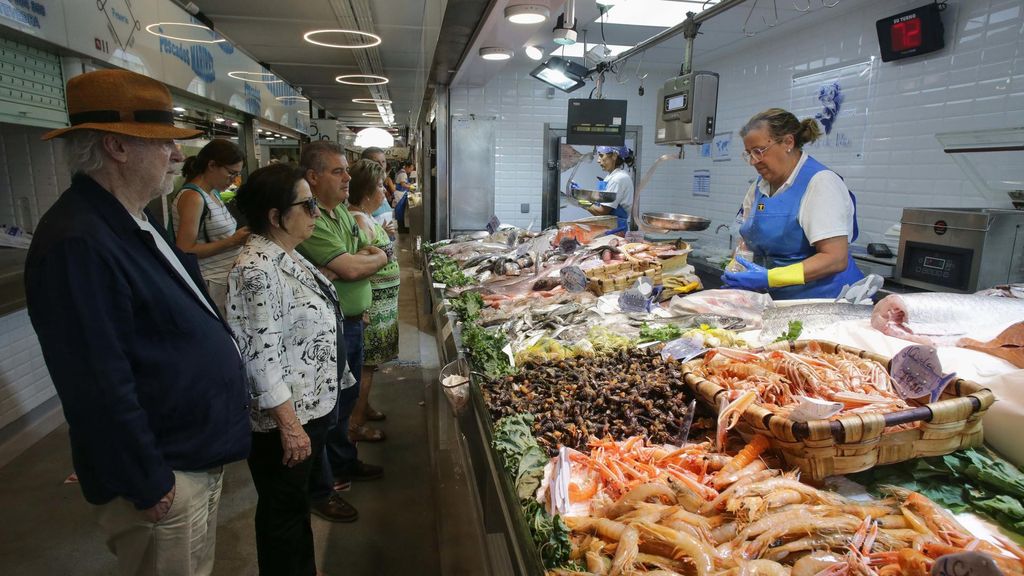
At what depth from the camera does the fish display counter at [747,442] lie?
4.14 feet

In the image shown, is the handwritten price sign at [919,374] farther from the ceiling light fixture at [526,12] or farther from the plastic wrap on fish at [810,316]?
the ceiling light fixture at [526,12]

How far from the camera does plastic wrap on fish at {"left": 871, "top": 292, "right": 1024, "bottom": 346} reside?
7.14ft

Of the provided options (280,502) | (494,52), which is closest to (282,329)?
(280,502)

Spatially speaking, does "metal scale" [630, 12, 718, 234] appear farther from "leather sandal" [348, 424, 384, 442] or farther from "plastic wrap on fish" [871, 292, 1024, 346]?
"leather sandal" [348, 424, 384, 442]

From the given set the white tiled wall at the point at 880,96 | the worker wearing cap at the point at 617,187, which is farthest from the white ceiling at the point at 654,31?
the worker wearing cap at the point at 617,187

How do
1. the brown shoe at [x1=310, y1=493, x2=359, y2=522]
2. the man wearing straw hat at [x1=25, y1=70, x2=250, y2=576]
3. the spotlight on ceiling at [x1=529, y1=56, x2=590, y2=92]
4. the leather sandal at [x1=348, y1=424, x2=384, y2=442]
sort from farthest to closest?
the spotlight on ceiling at [x1=529, y1=56, x2=590, y2=92]
the leather sandal at [x1=348, y1=424, x2=384, y2=442]
the brown shoe at [x1=310, y1=493, x2=359, y2=522]
the man wearing straw hat at [x1=25, y1=70, x2=250, y2=576]

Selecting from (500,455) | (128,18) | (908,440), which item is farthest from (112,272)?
(128,18)

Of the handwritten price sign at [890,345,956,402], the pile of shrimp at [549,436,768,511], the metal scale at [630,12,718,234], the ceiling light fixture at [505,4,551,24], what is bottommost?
the pile of shrimp at [549,436,768,511]

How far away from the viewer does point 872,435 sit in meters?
1.46

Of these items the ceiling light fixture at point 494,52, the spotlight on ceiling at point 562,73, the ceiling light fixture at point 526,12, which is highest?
the spotlight on ceiling at point 562,73

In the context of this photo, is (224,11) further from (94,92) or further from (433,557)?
(433,557)

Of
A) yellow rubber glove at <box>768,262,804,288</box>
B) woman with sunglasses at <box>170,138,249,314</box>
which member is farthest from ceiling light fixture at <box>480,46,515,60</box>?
yellow rubber glove at <box>768,262,804,288</box>

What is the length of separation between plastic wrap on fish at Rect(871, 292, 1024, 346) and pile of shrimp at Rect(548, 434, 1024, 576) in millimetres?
1061

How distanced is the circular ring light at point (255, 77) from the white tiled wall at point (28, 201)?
3.77m
